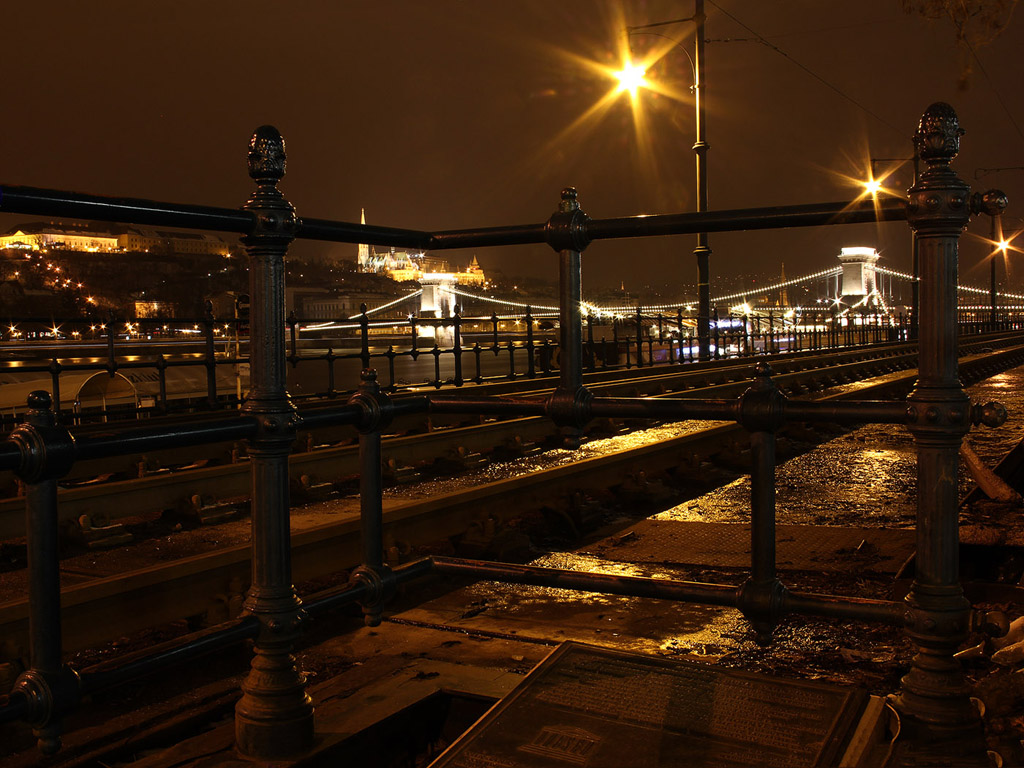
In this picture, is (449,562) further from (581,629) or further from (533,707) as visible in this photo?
(581,629)

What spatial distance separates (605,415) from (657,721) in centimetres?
82

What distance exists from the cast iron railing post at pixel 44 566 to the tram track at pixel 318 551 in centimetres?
193

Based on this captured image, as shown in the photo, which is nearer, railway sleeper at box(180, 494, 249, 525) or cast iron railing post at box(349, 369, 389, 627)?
cast iron railing post at box(349, 369, 389, 627)

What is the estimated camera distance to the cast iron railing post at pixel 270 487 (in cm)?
221

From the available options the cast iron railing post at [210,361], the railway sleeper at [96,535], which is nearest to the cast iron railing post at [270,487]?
the railway sleeper at [96,535]

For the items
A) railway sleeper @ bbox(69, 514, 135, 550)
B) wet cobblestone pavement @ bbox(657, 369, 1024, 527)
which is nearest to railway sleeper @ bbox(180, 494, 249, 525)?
railway sleeper @ bbox(69, 514, 135, 550)

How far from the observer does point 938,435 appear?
2.09m

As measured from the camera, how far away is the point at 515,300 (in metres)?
75.6

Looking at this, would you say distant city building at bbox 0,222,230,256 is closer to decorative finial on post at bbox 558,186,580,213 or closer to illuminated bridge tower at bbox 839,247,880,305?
decorative finial on post at bbox 558,186,580,213

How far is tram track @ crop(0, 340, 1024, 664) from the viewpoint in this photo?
3.65 meters

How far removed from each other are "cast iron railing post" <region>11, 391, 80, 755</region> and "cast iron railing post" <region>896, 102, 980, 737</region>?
6.00 ft

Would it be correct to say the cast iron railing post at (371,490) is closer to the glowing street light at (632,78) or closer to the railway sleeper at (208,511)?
the railway sleeper at (208,511)

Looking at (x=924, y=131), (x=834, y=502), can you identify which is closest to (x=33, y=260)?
(x=834, y=502)

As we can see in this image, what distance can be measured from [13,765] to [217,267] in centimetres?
1791
